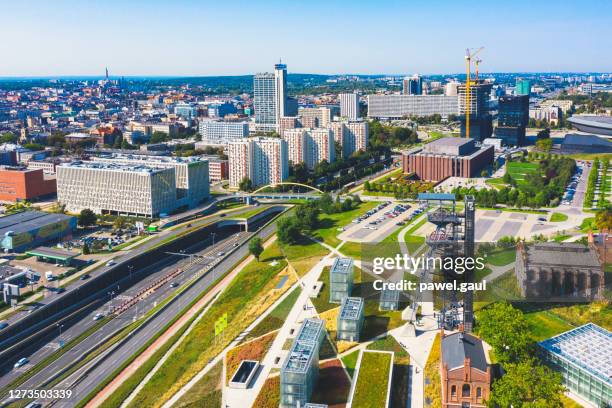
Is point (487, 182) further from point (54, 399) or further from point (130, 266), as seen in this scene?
point (54, 399)

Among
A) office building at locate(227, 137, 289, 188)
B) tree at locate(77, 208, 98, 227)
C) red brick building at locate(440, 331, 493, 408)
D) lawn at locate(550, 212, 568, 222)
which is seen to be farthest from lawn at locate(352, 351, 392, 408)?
office building at locate(227, 137, 289, 188)

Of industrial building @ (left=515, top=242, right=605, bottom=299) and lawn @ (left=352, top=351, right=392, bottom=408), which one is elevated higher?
industrial building @ (left=515, top=242, right=605, bottom=299)

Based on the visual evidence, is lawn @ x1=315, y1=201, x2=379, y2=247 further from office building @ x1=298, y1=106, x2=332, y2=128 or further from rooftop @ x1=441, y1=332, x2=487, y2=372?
office building @ x1=298, y1=106, x2=332, y2=128

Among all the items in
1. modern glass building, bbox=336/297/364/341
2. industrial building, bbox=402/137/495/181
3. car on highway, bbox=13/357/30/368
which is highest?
industrial building, bbox=402/137/495/181

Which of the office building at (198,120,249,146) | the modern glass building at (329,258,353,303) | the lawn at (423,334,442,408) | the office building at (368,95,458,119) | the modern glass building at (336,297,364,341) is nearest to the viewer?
the lawn at (423,334,442,408)

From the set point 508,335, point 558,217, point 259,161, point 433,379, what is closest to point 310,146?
point 259,161

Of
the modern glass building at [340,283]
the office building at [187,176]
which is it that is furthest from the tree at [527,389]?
the office building at [187,176]

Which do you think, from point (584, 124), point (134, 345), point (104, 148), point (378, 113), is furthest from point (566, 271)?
point (378, 113)
